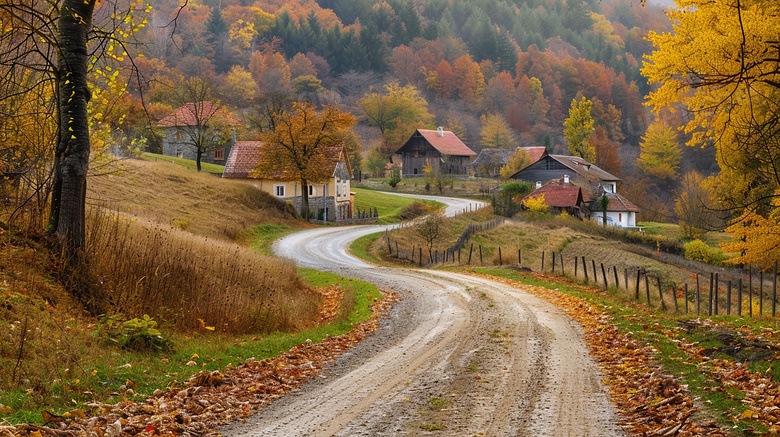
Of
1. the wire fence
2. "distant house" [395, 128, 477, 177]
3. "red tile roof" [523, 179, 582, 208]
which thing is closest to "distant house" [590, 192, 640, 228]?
"red tile roof" [523, 179, 582, 208]

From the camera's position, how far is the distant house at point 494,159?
9562cm

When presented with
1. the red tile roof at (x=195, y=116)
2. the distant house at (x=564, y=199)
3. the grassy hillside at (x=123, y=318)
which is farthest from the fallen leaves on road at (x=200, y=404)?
the red tile roof at (x=195, y=116)

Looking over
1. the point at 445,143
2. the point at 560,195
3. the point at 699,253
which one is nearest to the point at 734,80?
the point at 699,253

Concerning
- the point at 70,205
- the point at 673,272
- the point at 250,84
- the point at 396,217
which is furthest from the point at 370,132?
the point at 70,205

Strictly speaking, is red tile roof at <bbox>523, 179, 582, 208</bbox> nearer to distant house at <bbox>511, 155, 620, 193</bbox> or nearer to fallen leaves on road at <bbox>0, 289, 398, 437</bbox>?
distant house at <bbox>511, 155, 620, 193</bbox>

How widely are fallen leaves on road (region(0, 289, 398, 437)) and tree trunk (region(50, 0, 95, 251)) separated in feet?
13.5

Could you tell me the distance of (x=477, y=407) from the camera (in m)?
7.75

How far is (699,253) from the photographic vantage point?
145ft

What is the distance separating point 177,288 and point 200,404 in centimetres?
496

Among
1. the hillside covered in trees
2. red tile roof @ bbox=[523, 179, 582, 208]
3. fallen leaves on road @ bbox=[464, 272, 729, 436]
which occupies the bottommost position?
fallen leaves on road @ bbox=[464, 272, 729, 436]

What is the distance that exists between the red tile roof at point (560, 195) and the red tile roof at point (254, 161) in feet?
76.0

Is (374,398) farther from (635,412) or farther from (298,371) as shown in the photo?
(635,412)

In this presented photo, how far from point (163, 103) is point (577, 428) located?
87939 millimetres

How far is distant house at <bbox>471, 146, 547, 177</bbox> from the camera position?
95.6 meters
